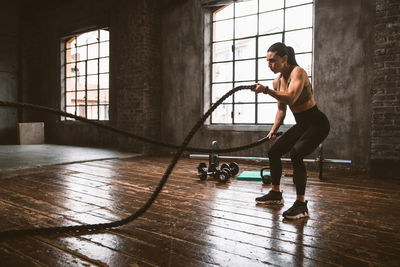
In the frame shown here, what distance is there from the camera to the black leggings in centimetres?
245

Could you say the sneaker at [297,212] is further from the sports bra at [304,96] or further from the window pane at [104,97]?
the window pane at [104,97]

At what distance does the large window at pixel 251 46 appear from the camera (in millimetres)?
5297

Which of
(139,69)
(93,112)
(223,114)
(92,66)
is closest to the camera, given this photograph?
(223,114)

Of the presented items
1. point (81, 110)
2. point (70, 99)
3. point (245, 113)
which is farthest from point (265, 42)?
point (70, 99)

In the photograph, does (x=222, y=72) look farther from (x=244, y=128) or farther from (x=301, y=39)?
(x=301, y=39)

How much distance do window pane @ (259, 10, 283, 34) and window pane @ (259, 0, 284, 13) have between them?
9cm

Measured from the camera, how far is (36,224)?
7.27 ft

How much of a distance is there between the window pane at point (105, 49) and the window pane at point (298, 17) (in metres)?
4.76

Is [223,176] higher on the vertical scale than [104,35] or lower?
lower

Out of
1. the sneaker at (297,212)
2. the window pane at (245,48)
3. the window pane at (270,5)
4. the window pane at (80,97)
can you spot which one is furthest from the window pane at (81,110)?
the sneaker at (297,212)

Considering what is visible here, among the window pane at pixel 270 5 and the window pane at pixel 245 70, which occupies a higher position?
the window pane at pixel 270 5

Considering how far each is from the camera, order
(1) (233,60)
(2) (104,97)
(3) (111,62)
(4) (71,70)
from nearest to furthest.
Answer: (1) (233,60), (3) (111,62), (2) (104,97), (4) (71,70)

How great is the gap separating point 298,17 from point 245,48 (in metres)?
1.08

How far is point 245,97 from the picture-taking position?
229 inches
